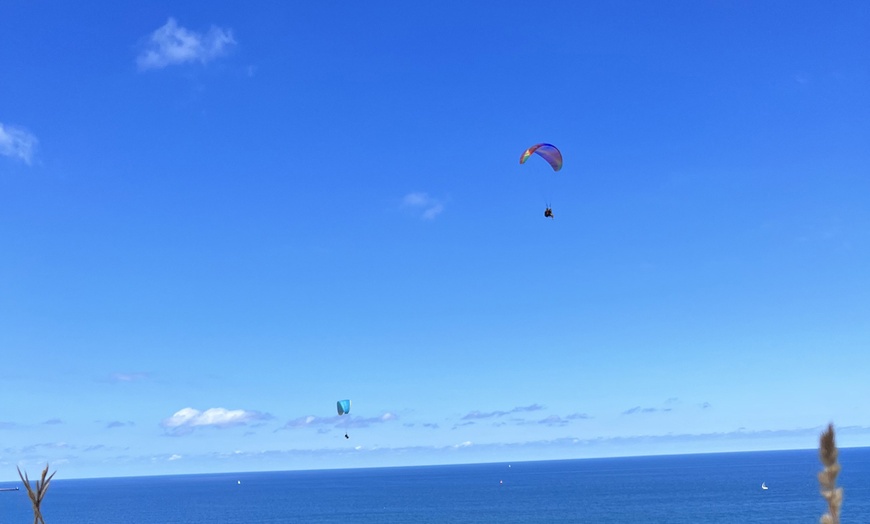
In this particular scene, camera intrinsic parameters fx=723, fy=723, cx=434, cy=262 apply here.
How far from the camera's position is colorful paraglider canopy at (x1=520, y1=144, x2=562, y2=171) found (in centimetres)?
4381

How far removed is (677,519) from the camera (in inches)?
4449

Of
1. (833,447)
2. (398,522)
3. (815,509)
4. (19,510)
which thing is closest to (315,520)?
(398,522)

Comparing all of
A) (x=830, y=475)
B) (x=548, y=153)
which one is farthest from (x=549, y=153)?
(x=830, y=475)

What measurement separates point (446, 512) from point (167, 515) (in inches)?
2515

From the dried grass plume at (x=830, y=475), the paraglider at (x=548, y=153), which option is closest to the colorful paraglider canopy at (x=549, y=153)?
the paraglider at (x=548, y=153)

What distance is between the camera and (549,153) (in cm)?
4453

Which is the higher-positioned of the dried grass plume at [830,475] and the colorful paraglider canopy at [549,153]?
the colorful paraglider canopy at [549,153]

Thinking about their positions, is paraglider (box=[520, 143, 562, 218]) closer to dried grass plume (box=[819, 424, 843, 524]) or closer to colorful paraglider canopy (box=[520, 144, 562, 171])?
colorful paraglider canopy (box=[520, 144, 562, 171])

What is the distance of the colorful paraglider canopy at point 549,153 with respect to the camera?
43.8 m

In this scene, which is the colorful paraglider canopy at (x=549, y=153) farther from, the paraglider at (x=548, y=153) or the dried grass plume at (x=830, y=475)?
the dried grass plume at (x=830, y=475)

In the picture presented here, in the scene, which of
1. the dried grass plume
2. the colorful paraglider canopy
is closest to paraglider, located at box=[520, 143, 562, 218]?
the colorful paraglider canopy

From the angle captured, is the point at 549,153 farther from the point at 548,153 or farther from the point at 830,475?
the point at 830,475

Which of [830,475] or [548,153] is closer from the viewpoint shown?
[830,475]

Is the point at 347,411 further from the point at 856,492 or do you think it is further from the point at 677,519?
the point at 856,492
